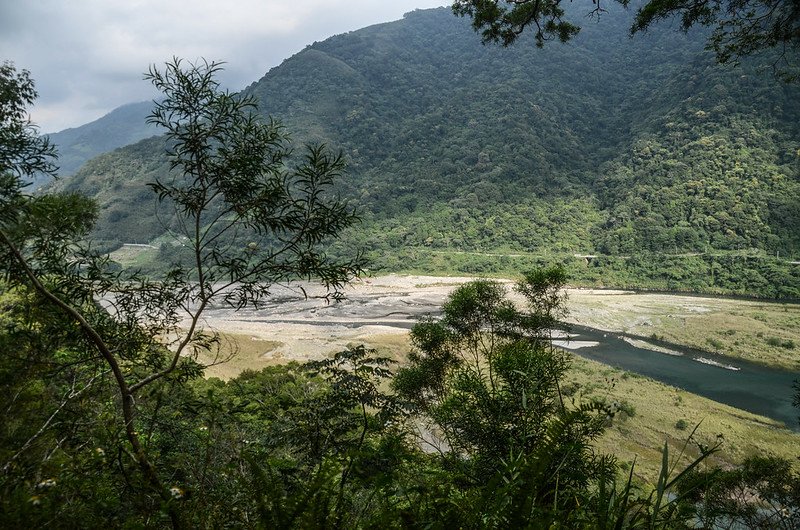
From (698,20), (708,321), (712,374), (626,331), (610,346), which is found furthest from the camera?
(626,331)

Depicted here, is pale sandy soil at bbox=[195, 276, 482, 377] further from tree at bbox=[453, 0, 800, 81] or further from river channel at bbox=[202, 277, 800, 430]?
tree at bbox=[453, 0, 800, 81]

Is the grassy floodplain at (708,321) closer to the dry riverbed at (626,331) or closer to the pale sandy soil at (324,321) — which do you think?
the dry riverbed at (626,331)

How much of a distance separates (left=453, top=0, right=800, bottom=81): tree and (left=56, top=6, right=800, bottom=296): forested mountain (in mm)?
28301

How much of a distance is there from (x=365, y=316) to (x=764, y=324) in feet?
104

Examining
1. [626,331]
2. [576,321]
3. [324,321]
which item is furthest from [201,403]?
[576,321]

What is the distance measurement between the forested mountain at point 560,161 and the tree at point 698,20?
28.3m

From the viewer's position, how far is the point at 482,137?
4048 inches

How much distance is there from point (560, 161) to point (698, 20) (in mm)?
95384

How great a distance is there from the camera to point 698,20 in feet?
18.1

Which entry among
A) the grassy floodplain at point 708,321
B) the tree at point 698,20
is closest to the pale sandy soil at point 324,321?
the tree at point 698,20

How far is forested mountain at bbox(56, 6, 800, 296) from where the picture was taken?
58.5m

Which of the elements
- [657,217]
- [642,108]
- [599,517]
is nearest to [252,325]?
[599,517]

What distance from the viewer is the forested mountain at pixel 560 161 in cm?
5847

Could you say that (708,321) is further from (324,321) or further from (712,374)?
(324,321)
